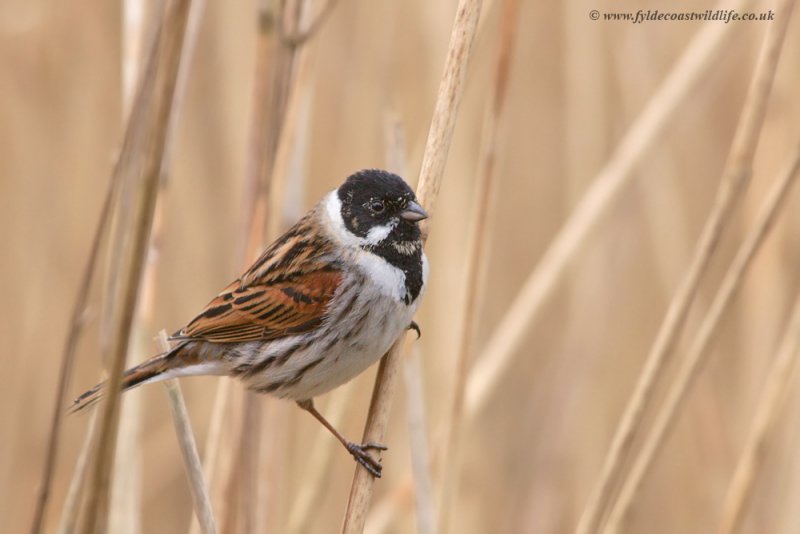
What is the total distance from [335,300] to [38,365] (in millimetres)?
1655

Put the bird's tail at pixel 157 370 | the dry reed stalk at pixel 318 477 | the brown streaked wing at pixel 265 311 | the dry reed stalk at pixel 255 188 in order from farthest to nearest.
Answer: the dry reed stalk at pixel 318 477
the brown streaked wing at pixel 265 311
the dry reed stalk at pixel 255 188
the bird's tail at pixel 157 370

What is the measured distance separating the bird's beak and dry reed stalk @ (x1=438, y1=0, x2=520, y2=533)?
208mm

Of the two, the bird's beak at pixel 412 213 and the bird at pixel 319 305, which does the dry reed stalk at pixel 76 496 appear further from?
the bird's beak at pixel 412 213

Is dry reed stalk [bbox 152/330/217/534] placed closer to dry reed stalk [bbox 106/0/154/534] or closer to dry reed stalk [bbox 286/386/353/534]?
dry reed stalk [bbox 106/0/154/534]

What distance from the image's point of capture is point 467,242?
9.24ft

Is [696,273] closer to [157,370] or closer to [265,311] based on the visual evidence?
[265,311]

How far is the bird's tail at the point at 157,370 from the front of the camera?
2.19 metres

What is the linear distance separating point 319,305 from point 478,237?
17.1 inches

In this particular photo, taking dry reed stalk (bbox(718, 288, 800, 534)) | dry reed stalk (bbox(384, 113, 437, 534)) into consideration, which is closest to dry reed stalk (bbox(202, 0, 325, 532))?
dry reed stalk (bbox(384, 113, 437, 534))

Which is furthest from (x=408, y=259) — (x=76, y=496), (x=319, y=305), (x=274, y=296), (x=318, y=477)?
(x=76, y=496)

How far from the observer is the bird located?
7.45ft

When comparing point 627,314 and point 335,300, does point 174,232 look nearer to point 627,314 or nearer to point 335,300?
point 335,300

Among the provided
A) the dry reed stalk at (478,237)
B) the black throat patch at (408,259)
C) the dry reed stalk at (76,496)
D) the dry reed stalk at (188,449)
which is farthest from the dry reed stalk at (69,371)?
the dry reed stalk at (478,237)

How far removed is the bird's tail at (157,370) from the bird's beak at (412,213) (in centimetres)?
64
